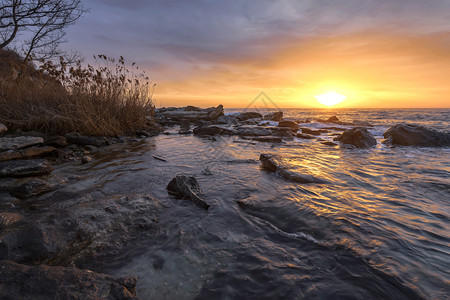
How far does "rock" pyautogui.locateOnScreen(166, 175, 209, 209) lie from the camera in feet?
9.94

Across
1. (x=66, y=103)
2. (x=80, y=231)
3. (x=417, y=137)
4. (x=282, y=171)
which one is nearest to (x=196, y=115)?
(x=66, y=103)

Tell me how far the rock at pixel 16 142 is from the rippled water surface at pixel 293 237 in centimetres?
149

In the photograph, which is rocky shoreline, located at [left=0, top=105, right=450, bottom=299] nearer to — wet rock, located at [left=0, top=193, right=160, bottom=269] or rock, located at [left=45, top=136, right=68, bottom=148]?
wet rock, located at [left=0, top=193, right=160, bottom=269]

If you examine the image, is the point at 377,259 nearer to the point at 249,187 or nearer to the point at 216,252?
the point at 216,252

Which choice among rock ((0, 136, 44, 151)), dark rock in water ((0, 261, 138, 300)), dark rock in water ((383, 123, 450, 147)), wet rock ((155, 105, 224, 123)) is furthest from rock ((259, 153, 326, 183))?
wet rock ((155, 105, 224, 123))

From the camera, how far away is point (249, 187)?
147 inches

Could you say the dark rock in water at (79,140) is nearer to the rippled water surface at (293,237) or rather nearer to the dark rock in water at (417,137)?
the rippled water surface at (293,237)

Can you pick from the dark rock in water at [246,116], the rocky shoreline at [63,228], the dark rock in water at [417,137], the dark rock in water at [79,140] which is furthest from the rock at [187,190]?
the dark rock in water at [246,116]

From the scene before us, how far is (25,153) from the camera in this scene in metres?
4.79

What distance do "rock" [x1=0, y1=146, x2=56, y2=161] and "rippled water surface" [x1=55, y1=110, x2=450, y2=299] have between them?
106cm

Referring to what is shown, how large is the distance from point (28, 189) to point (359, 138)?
391 inches

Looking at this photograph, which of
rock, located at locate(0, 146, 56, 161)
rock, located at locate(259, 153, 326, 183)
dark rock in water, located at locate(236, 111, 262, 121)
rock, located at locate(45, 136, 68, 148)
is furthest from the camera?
dark rock in water, located at locate(236, 111, 262, 121)

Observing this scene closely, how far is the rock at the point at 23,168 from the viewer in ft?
12.3

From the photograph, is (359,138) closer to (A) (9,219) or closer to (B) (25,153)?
(A) (9,219)
